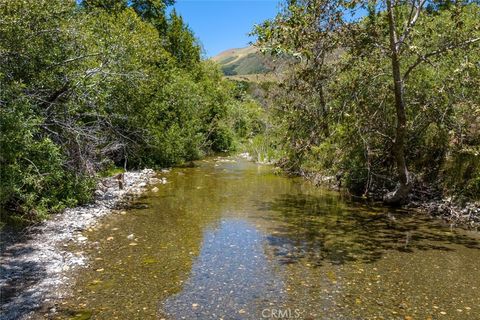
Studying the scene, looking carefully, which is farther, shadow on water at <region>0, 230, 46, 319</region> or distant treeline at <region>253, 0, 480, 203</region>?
distant treeline at <region>253, 0, 480, 203</region>

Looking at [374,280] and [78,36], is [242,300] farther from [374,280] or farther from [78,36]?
[78,36]

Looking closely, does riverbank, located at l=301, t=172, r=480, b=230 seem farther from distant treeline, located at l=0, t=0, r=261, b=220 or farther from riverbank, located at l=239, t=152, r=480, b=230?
distant treeline, located at l=0, t=0, r=261, b=220

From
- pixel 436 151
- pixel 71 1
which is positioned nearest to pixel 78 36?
pixel 71 1

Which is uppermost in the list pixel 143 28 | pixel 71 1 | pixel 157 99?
pixel 143 28

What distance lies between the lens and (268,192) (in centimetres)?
1934

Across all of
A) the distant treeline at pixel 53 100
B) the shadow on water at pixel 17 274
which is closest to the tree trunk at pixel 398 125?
the distant treeline at pixel 53 100

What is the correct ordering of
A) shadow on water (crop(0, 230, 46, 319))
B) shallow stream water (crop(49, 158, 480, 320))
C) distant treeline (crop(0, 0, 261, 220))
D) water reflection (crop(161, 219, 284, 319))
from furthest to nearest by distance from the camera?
distant treeline (crop(0, 0, 261, 220)), shallow stream water (crop(49, 158, 480, 320)), water reflection (crop(161, 219, 284, 319)), shadow on water (crop(0, 230, 46, 319))


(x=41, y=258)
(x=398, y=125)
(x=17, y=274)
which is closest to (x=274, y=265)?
(x=41, y=258)

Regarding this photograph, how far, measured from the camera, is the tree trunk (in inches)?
513

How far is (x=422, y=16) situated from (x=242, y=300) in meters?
12.3

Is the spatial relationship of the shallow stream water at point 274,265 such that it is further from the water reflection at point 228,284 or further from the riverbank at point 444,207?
the riverbank at point 444,207

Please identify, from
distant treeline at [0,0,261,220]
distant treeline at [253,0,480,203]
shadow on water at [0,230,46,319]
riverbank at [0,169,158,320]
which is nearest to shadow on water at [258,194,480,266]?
distant treeline at [253,0,480,203]

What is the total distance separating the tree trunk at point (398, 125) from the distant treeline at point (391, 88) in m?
0.03

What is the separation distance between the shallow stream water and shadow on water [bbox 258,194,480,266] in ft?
0.10
